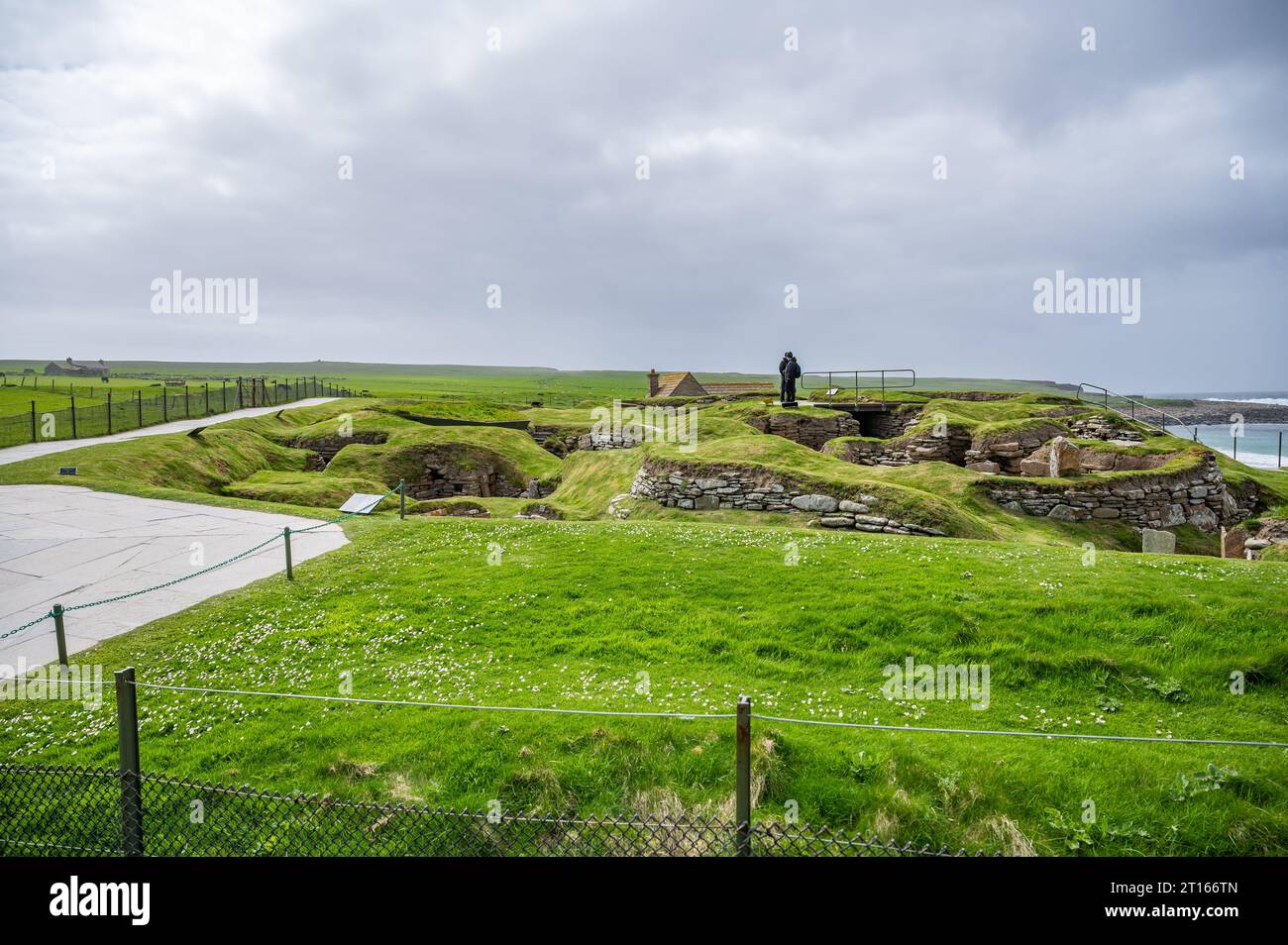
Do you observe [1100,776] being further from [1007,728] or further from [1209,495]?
[1209,495]

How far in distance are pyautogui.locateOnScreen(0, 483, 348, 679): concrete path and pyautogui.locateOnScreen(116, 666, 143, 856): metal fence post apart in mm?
5915

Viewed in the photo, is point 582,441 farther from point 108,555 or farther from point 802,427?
point 108,555

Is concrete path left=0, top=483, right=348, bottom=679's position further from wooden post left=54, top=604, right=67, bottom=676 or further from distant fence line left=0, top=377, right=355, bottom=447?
distant fence line left=0, top=377, right=355, bottom=447

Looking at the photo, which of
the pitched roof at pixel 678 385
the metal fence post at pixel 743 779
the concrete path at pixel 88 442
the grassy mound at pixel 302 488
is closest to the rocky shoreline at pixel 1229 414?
the pitched roof at pixel 678 385

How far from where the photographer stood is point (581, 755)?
7.24m

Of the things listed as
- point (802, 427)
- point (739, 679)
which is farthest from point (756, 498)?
point (802, 427)

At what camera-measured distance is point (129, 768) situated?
5.42 metres

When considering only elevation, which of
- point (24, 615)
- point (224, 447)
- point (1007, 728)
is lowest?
point (1007, 728)

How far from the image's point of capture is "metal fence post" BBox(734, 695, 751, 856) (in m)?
4.86

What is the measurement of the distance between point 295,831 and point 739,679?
5.47 meters

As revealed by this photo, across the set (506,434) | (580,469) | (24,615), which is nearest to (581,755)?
(24,615)

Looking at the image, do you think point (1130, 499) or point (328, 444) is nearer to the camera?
point (1130, 499)

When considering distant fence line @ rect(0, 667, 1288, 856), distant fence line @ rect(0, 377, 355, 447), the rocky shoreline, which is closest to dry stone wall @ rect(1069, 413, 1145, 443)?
distant fence line @ rect(0, 667, 1288, 856)

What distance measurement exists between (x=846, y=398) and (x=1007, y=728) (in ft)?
113
